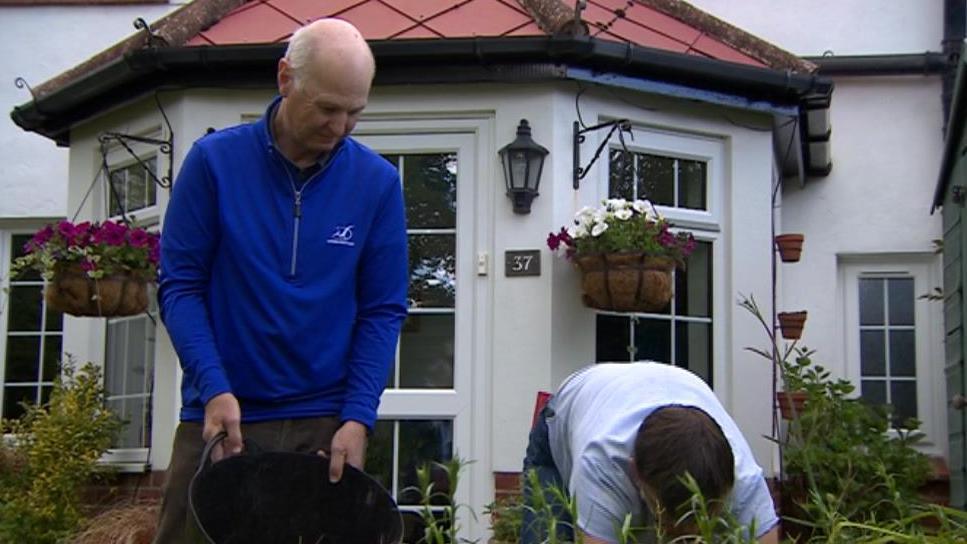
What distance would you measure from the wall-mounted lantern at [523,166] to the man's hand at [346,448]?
11.0ft

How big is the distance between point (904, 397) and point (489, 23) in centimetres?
396

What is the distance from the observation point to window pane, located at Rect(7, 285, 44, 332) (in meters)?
9.14

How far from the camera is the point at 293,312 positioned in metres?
2.95

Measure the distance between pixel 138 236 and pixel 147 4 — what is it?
3.21 meters

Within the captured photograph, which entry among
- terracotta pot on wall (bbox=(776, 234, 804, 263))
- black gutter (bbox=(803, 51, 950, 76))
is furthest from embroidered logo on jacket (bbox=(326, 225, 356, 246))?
black gutter (bbox=(803, 51, 950, 76))

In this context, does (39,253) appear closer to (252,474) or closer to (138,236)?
(138,236)

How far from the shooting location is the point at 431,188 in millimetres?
6473

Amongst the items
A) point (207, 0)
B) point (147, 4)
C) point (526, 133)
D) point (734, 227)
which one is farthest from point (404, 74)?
point (147, 4)

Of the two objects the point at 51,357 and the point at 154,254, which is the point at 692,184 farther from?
the point at 51,357

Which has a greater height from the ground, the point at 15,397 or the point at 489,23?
the point at 489,23

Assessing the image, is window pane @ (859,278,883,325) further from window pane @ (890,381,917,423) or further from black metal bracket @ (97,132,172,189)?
Answer: black metal bracket @ (97,132,172,189)

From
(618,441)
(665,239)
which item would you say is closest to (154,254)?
(665,239)

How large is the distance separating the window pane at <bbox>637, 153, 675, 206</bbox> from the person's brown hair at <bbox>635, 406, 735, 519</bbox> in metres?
4.28

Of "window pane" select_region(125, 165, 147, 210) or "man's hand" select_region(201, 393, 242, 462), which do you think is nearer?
"man's hand" select_region(201, 393, 242, 462)
